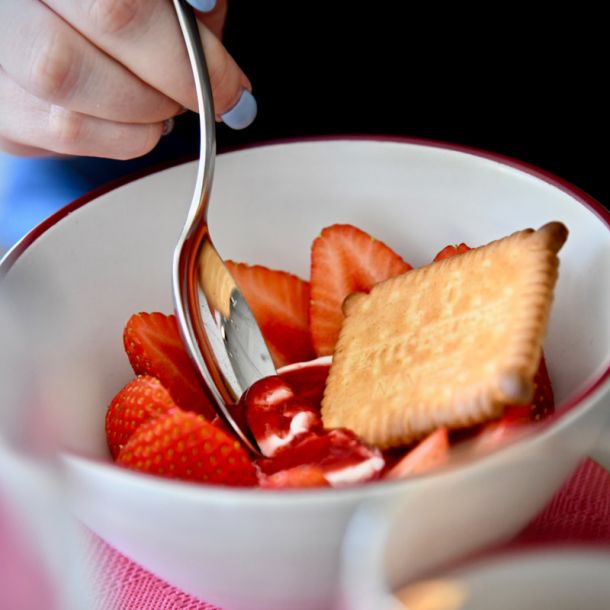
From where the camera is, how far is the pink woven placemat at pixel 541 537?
0.48 metres

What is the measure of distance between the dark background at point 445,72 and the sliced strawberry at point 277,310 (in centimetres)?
27

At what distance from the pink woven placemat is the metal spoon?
0.36 feet

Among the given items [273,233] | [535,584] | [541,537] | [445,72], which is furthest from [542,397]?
[445,72]

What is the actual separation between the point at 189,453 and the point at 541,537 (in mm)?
212

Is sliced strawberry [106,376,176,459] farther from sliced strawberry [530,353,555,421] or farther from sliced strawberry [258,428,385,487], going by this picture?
sliced strawberry [530,353,555,421]

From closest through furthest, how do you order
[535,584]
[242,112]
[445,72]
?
[535,584], [242,112], [445,72]

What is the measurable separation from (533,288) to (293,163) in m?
0.31

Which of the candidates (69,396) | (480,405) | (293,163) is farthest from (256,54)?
(480,405)

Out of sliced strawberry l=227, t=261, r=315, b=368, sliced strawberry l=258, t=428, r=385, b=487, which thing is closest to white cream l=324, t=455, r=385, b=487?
sliced strawberry l=258, t=428, r=385, b=487

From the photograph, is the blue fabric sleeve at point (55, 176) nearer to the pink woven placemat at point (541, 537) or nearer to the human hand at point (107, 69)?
the human hand at point (107, 69)

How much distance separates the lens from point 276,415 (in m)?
0.56

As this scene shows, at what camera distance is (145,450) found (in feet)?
1.52

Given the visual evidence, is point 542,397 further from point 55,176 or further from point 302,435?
point 55,176

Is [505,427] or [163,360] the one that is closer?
[505,427]
